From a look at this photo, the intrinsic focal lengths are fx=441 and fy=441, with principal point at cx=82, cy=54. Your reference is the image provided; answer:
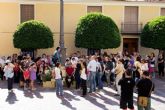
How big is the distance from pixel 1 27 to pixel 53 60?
6004 millimetres

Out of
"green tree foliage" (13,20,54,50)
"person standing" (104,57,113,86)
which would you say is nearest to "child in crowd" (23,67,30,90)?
"person standing" (104,57,113,86)

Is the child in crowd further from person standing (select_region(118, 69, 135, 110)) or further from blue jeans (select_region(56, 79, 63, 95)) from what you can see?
person standing (select_region(118, 69, 135, 110))

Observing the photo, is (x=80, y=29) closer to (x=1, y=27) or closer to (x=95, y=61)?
(x=1, y=27)

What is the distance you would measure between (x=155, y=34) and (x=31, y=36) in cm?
819

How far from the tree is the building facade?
1996 millimetres

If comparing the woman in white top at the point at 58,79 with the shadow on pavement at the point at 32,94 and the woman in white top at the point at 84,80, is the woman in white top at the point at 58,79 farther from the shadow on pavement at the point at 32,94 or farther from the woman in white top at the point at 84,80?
the woman in white top at the point at 84,80

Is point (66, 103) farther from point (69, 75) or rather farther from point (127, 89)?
point (127, 89)

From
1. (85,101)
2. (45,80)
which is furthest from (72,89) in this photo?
(85,101)

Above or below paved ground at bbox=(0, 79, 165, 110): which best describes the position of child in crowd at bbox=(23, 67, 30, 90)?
above

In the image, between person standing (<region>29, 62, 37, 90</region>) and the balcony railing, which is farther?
the balcony railing

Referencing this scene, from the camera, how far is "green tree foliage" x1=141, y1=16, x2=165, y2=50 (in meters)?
29.1

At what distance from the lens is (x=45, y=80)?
75.3 feet

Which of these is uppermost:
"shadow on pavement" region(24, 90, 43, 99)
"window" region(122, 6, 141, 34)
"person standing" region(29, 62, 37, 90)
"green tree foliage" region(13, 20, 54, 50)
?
"window" region(122, 6, 141, 34)

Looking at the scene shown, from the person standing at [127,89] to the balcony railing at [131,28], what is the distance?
16348 mm
